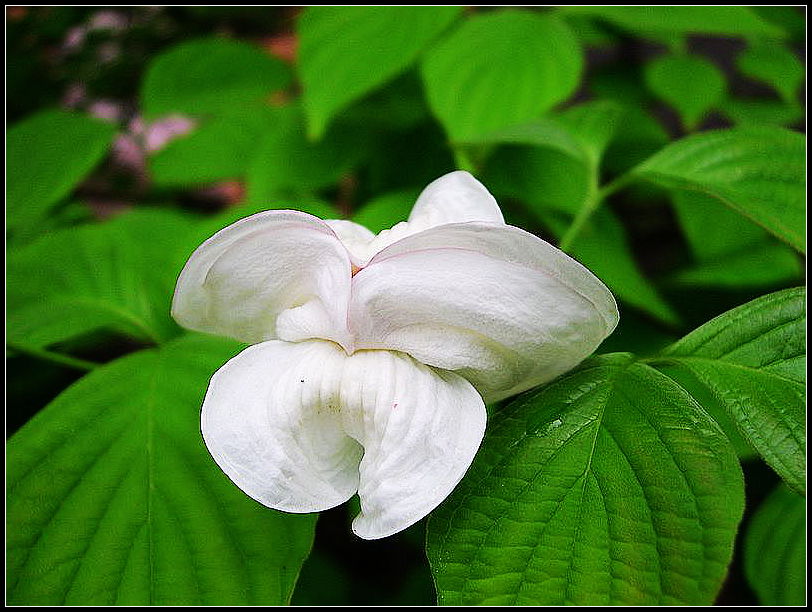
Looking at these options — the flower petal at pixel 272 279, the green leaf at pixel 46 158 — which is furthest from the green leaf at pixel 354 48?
the flower petal at pixel 272 279

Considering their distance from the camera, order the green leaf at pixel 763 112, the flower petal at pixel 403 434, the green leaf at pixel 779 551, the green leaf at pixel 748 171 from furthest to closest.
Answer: the green leaf at pixel 763 112
the green leaf at pixel 779 551
the green leaf at pixel 748 171
the flower petal at pixel 403 434

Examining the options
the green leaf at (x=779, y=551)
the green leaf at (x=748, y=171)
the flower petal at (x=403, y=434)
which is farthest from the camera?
the green leaf at (x=779, y=551)

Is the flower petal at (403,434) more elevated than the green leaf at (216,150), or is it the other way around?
the flower petal at (403,434)

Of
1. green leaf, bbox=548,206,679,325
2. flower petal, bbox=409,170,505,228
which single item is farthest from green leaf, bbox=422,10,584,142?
flower petal, bbox=409,170,505,228

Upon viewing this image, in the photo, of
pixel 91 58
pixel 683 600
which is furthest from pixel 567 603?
pixel 91 58

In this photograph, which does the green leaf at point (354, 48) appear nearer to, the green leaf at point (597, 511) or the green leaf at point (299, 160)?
the green leaf at point (299, 160)

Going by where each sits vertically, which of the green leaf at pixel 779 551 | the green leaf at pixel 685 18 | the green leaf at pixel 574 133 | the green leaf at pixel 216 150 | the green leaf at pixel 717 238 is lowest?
the green leaf at pixel 779 551
